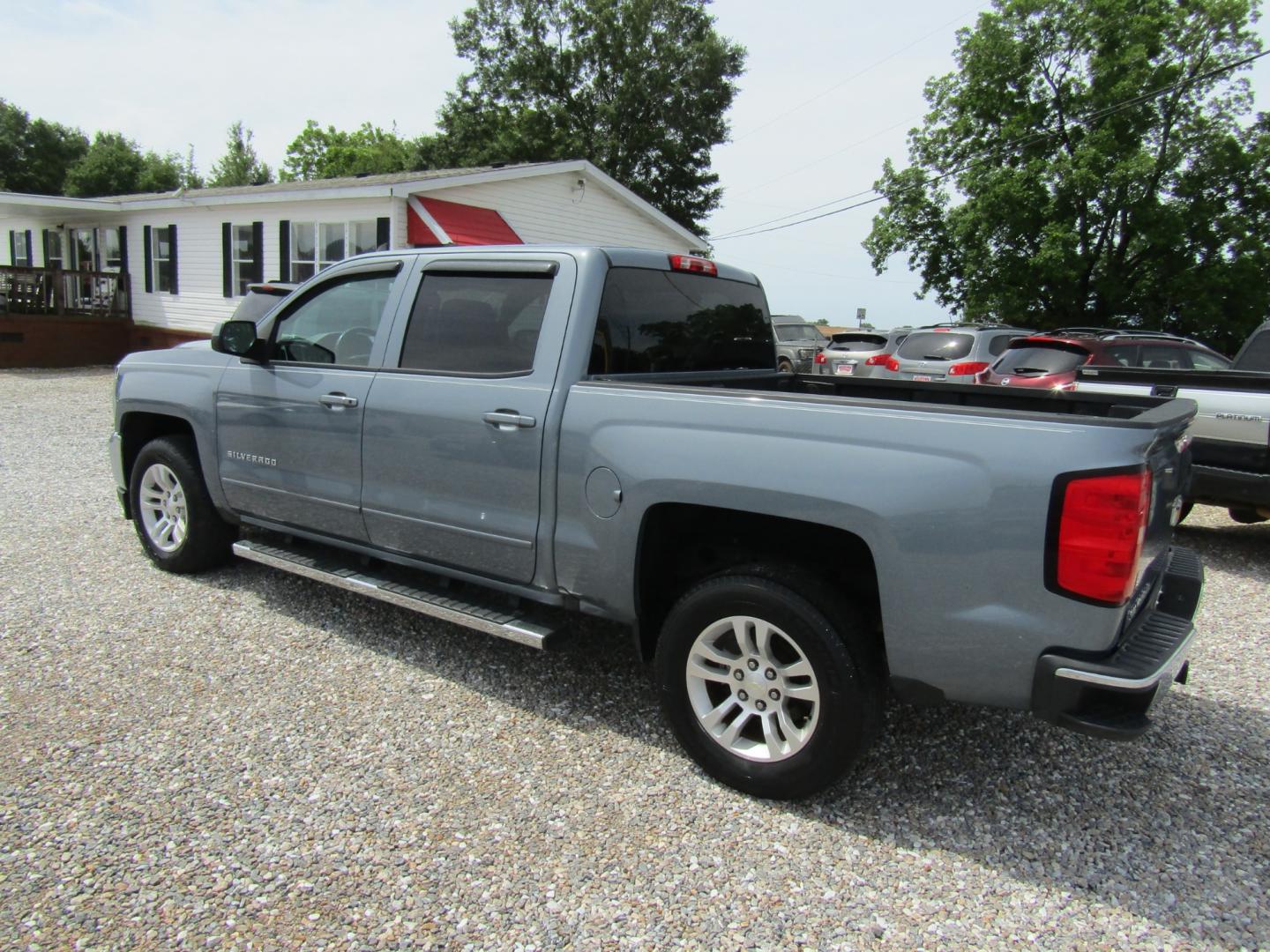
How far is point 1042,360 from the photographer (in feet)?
31.9

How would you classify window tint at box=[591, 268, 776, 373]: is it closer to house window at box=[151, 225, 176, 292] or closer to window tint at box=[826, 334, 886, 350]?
window tint at box=[826, 334, 886, 350]

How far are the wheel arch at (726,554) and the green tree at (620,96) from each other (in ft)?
112

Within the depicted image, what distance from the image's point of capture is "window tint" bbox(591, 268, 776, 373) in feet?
11.5

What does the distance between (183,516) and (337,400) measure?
1711 mm

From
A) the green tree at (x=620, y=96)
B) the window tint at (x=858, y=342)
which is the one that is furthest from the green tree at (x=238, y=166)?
the window tint at (x=858, y=342)

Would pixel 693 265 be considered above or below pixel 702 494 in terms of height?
above

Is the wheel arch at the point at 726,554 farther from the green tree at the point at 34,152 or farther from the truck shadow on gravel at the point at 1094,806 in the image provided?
the green tree at the point at 34,152

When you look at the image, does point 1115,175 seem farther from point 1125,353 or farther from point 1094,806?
point 1094,806

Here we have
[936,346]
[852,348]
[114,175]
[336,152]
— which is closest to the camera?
A: [936,346]

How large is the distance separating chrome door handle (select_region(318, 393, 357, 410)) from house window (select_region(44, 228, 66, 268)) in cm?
2366

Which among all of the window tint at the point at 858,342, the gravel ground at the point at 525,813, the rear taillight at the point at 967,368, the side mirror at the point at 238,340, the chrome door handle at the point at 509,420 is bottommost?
the gravel ground at the point at 525,813

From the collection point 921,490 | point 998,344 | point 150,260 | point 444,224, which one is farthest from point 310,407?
point 150,260

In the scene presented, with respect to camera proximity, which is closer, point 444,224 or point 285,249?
point 444,224

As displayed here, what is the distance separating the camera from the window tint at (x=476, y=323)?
11.7 feet
